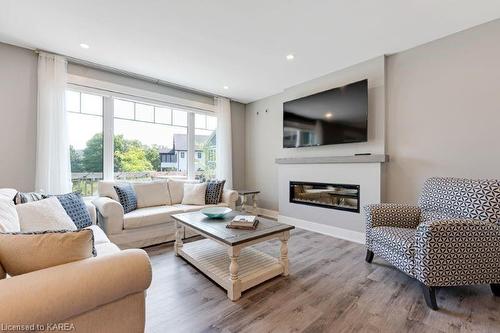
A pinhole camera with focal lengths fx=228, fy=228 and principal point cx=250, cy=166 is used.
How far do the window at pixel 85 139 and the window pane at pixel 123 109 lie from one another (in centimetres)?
22

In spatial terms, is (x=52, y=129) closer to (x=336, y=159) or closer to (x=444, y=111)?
(x=336, y=159)

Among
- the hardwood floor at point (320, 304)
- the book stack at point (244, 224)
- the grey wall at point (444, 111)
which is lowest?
the hardwood floor at point (320, 304)

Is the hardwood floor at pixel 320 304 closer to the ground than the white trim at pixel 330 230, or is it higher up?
closer to the ground

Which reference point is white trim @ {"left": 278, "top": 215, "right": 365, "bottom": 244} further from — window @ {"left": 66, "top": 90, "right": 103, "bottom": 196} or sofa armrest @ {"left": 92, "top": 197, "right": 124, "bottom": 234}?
window @ {"left": 66, "top": 90, "right": 103, "bottom": 196}

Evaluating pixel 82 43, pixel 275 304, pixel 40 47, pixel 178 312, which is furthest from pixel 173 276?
pixel 40 47

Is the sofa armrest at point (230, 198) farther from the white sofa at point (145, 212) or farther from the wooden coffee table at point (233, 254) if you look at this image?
the wooden coffee table at point (233, 254)

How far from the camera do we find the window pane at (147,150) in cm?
373

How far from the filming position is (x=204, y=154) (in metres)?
4.80

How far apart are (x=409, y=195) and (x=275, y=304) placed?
2.25 m

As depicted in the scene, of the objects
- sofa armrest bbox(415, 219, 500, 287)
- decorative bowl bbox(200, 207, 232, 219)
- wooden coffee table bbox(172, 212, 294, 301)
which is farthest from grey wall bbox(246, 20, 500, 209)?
decorative bowl bbox(200, 207, 232, 219)

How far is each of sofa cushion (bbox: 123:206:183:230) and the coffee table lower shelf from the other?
1.90 ft

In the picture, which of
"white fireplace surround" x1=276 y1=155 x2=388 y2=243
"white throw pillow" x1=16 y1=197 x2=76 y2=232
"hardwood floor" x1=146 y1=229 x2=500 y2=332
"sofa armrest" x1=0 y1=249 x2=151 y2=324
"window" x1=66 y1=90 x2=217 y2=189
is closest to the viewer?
"sofa armrest" x1=0 y1=249 x2=151 y2=324

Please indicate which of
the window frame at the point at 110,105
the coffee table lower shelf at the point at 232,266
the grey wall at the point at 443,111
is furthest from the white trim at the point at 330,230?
the window frame at the point at 110,105

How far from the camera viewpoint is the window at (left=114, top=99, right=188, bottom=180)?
3727 mm
